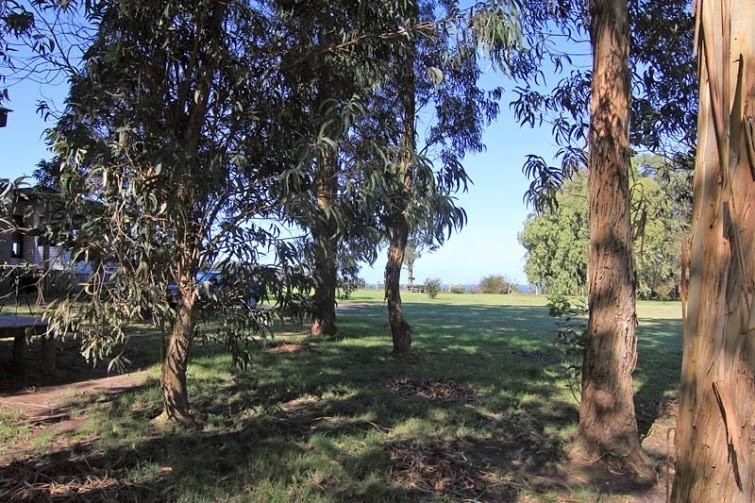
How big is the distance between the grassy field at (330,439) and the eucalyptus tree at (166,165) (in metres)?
0.80

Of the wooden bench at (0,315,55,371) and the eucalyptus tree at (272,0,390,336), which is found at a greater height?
the eucalyptus tree at (272,0,390,336)

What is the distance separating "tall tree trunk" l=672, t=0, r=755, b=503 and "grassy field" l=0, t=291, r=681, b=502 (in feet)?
8.84

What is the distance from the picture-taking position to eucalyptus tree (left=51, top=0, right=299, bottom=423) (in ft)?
13.1

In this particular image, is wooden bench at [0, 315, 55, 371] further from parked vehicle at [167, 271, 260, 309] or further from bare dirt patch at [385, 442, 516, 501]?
bare dirt patch at [385, 442, 516, 501]

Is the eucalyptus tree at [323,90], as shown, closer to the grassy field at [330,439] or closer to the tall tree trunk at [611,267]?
the grassy field at [330,439]

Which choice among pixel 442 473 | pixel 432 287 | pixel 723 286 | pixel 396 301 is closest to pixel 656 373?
pixel 396 301

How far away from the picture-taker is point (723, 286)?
4.36ft

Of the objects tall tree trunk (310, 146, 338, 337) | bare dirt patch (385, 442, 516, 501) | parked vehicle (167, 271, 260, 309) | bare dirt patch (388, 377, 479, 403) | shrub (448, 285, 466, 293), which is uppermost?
tall tree trunk (310, 146, 338, 337)

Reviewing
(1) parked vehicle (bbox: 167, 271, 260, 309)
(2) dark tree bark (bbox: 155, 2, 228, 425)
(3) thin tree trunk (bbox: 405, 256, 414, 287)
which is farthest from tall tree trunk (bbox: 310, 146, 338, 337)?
(3) thin tree trunk (bbox: 405, 256, 414, 287)

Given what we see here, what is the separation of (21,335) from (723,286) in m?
7.41

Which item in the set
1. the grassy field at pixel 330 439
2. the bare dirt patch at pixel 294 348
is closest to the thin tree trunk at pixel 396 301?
the grassy field at pixel 330 439

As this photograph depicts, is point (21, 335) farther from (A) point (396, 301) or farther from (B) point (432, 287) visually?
(B) point (432, 287)

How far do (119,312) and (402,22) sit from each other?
349 centimetres

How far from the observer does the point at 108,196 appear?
13.5 ft
